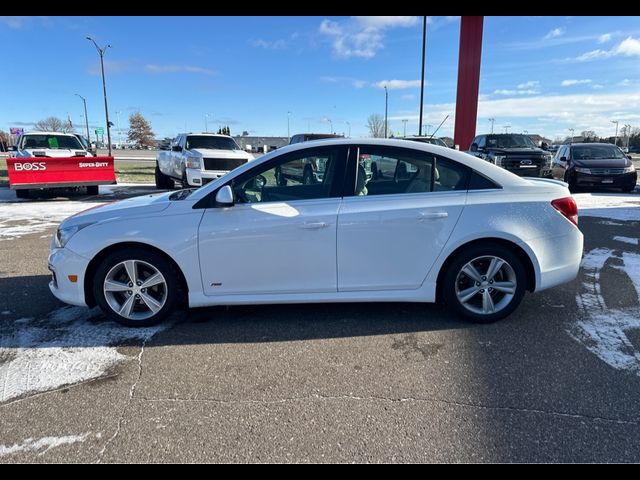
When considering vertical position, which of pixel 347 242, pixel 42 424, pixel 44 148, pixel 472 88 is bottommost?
pixel 42 424

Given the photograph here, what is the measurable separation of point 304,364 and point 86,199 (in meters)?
11.8

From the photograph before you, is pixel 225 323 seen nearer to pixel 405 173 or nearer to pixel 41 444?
pixel 41 444

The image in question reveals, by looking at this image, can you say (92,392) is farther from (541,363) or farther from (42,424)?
(541,363)

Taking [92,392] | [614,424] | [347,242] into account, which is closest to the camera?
[614,424]

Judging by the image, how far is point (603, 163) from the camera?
45.6 ft

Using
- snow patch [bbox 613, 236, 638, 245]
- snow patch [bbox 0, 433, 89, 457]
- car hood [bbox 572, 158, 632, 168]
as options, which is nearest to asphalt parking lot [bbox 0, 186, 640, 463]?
snow patch [bbox 0, 433, 89, 457]

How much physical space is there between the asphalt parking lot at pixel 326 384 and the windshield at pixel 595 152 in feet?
38.8

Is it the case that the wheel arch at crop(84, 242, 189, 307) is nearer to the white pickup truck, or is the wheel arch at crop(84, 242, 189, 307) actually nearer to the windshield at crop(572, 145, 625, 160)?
the white pickup truck

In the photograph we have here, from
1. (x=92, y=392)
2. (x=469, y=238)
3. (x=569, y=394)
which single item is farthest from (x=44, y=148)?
(x=569, y=394)

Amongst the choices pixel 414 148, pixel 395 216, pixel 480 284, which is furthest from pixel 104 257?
pixel 480 284

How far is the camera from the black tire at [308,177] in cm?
381

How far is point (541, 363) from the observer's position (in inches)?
125

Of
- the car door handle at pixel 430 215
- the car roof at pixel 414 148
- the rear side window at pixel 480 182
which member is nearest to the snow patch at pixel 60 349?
the car roof at pixel 414 148

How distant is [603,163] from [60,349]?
A: 15.6 m
